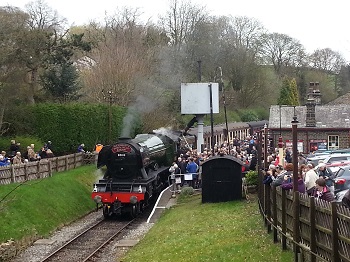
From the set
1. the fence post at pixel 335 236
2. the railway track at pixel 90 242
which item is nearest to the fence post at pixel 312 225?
the fence post at pixel 335 236

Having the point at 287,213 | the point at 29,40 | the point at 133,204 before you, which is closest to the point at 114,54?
the point at 29,40

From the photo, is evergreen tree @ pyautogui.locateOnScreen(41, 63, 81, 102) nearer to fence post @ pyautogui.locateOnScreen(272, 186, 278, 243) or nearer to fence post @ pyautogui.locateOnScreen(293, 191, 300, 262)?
fence post @ pyautogui.locateOnScreen(272, 186, 278, 243)

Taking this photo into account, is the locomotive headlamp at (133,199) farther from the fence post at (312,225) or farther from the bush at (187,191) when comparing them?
the fence post at (312,225)

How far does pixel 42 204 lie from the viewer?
21.2 meters

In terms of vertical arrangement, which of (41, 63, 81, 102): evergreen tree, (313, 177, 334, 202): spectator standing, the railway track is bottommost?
the railway track

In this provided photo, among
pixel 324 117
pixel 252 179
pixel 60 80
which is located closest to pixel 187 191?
pixel 252 179

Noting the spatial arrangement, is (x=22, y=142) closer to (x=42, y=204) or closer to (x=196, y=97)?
(x=42, y=204)

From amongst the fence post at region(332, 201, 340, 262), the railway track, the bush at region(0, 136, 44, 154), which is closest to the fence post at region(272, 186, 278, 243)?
the fence post at region(332, 201, 340, 262)

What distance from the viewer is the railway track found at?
16094 mm

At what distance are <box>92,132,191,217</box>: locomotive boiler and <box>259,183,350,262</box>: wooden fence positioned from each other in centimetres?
877

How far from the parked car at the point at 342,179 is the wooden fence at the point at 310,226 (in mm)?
5719

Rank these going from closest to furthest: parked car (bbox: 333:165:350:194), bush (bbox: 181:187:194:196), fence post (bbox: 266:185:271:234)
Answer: fence post (bbox: 266:185:271:234) → parked car (bbox: 333:165:350:194) → bush (bbox: 181:187:194:196)

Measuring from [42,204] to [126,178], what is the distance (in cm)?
357

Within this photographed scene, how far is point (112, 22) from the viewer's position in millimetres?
62281
